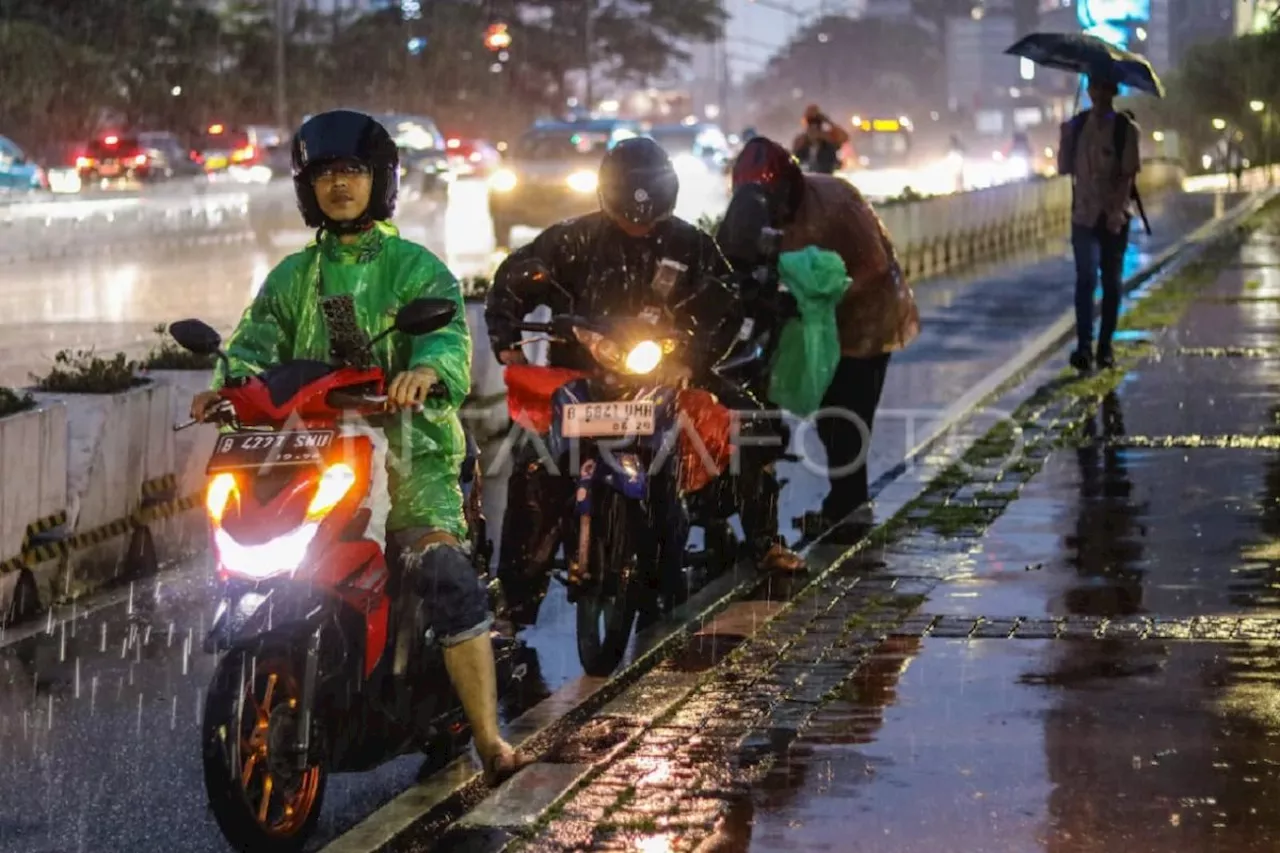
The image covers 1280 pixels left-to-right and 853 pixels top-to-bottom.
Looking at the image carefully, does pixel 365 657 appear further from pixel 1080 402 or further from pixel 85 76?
pixel 85 76

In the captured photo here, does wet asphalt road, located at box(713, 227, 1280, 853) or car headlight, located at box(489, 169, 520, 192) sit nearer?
wet asphalt road, located at box(713, 227, 1280, 853)

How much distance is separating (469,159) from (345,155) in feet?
136

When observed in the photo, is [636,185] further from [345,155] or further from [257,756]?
[257,756]

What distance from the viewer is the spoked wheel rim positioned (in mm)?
5645

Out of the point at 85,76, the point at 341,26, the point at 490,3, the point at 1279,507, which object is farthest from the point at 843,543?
the point at 490,3

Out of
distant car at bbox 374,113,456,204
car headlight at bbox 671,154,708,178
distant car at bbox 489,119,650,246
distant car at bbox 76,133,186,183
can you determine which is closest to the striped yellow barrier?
distant car at bbox 489,119,650,246

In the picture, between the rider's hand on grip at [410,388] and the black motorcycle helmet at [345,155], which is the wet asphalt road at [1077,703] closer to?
the rider's hand on grip at [410,388]

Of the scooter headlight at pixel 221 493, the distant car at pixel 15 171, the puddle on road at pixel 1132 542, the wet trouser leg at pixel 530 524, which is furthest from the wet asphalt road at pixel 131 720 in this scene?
the distant car at pixel 15 171

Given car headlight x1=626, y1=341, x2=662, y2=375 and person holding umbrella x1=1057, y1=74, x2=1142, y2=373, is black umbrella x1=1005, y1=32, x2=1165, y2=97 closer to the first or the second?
person holding umbrella x1=1057, y1=74, x2=1142, y2=373

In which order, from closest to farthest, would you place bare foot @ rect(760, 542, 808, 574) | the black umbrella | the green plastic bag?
bare foot @ rect(760, 542, 808, 574) → the green plastic bag → the black umbrella

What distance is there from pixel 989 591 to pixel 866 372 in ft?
5.98

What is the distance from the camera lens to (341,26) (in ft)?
246

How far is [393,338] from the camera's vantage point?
6.38 meters

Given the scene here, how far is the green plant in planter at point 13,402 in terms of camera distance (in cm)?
905
